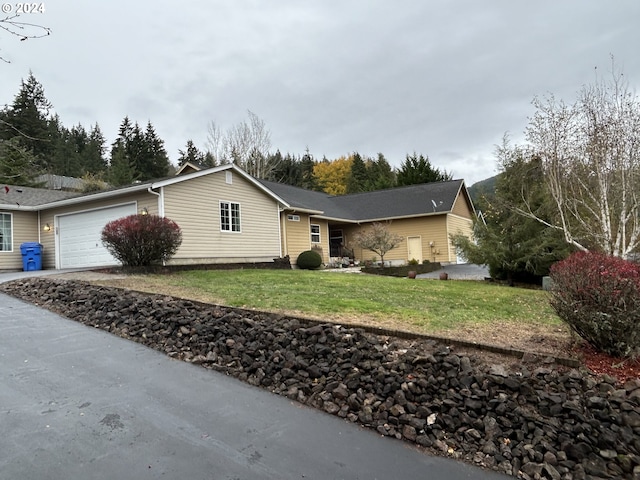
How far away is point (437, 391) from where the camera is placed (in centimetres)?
369

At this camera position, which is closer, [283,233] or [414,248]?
[283,233]

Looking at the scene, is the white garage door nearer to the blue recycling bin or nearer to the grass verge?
the blue recycling bin

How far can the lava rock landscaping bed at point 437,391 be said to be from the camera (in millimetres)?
3008

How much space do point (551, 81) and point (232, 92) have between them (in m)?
13.5

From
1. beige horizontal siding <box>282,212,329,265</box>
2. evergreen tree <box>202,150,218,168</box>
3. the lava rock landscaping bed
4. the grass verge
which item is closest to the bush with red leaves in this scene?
the lava rock landscaping bed

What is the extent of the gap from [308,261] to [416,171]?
22825 mm

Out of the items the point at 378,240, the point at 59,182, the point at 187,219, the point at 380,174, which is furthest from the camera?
the point at 380,174

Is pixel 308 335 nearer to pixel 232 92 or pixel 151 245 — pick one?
pixel 151 245

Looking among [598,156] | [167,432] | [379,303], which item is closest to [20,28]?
[167,432]

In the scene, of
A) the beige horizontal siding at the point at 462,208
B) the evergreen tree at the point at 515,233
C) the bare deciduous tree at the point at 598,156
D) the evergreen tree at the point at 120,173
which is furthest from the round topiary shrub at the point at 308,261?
the evergreen tree at the point at 120,173

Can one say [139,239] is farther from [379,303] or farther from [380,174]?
[380,174]

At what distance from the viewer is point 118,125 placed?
44.4 meters

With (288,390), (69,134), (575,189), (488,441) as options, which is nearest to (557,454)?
(488,441)

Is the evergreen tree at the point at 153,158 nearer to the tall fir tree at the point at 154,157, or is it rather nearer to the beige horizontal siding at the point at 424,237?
the tall fir tree at the point at 154,157
